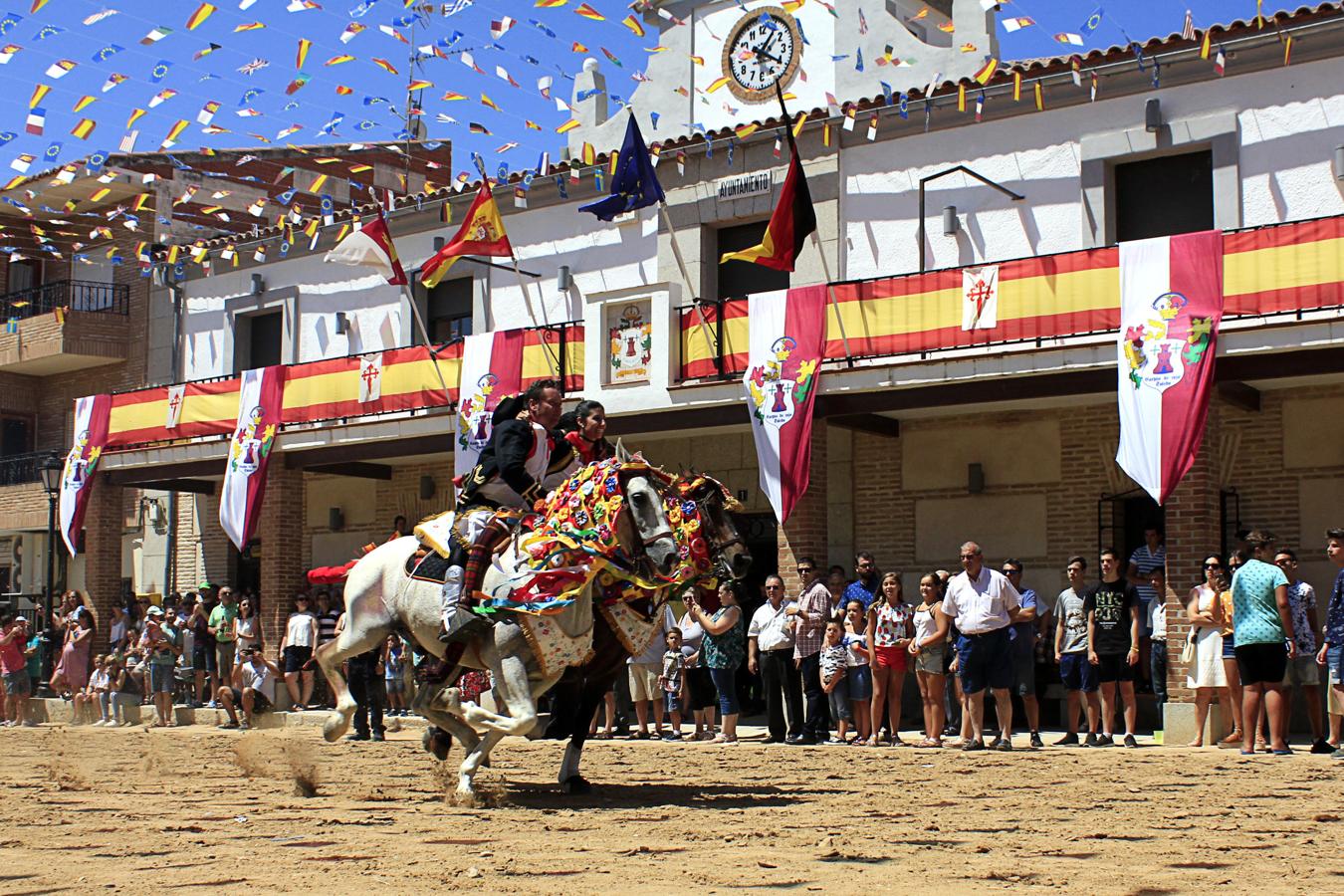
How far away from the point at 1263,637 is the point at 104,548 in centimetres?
1993

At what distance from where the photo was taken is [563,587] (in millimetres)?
8922

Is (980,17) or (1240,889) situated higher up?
(980,17)

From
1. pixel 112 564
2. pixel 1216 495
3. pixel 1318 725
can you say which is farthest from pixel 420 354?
pixel 1318 725

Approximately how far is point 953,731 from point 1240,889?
33.2ft

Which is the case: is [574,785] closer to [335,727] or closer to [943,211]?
[335,727]

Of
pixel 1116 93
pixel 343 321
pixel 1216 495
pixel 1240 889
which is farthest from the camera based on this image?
pixel 343 321

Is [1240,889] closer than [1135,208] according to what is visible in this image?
Yes

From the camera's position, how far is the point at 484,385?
2081 centimetres

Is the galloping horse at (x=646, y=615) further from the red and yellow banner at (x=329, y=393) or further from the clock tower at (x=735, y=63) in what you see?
the clock tower at (x=735, y=63)

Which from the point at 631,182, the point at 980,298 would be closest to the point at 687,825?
the point at 980,298

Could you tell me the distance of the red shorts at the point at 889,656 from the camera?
49.2 ft

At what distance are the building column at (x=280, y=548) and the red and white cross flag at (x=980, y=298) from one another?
37.6 feet

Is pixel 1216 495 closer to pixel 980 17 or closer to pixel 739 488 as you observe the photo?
pixel 739 488

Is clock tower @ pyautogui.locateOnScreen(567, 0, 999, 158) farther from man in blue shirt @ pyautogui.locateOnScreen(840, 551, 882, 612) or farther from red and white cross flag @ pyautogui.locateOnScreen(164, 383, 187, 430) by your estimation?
man in blue shirt @ pyautogui.locateOnScreen(840, 551, 882, 612)
